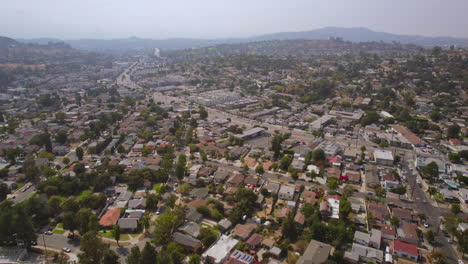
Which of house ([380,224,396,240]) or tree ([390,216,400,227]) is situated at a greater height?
tree ([390,216,400,227])

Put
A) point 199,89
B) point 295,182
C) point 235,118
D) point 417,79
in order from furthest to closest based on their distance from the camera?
point 199,89 → point 417,79 → point 235,118 → point 295,182

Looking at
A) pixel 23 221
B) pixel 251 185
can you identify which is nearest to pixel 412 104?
pixel 251 185

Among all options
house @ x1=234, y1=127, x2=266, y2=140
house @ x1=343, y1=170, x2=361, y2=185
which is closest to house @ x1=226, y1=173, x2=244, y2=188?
house @ x1=343, y1=170, x2=361, y2=185

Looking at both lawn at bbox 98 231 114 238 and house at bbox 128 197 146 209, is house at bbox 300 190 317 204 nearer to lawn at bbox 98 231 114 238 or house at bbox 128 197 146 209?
house at bbox 128 197 146 209

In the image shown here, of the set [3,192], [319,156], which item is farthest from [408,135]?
[3,192]

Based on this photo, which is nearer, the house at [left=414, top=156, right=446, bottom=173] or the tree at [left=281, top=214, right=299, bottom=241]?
the tree at [left=281, top=214, right=299, bottom=241]

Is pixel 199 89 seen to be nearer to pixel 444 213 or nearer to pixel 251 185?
pixel 251 185

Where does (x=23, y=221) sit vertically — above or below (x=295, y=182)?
above
